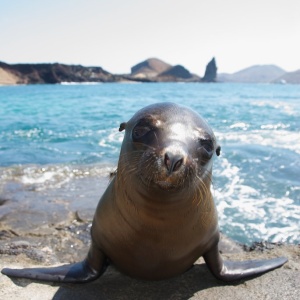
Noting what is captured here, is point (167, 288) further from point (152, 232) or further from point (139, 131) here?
point (139, 131)

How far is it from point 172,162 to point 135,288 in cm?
127

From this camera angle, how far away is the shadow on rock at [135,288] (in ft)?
9.68

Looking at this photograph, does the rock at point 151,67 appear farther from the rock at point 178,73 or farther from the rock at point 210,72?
the rock at point 210,72

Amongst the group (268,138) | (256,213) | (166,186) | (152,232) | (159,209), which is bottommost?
(268,138)

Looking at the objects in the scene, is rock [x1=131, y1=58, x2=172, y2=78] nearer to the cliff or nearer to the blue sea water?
the cliff

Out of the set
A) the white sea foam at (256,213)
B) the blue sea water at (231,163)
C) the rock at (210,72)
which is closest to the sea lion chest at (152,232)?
the blue sea water at (231,163)

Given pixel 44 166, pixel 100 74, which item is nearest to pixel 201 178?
pixel 44 166

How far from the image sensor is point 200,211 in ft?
9.43

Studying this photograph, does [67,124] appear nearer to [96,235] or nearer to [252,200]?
[252,200]

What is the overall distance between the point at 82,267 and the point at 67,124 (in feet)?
49.5

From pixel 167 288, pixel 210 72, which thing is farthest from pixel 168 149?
pixel 210 72

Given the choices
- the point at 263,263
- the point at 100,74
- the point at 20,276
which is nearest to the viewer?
the point at 20,276

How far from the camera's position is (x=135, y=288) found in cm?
305

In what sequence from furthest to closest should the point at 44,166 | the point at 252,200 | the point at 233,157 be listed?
1. the point at 233,157
2. the point at 44,166
3. the point at 252,200
